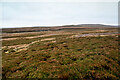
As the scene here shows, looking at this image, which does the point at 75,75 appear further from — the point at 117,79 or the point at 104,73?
the point at 117,79

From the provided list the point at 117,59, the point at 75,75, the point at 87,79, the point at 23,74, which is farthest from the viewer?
the point at 117,59

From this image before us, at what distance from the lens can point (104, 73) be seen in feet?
27.0

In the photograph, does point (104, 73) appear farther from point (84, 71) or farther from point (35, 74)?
point (35, 74)

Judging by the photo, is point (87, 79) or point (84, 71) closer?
point (87, 79)

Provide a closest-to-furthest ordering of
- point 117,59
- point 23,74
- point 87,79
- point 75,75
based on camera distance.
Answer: point 87,79 → point 75,75 → point 23,74 → point 117,59

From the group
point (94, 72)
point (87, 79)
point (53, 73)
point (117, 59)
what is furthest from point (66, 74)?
point (117, 59)

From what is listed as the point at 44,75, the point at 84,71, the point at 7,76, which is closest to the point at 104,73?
the point at 84,71

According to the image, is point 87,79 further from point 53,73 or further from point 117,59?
point 117,59

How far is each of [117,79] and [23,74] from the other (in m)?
10.3

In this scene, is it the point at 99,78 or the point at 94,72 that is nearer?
the point at 99,78

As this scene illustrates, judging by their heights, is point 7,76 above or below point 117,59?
below

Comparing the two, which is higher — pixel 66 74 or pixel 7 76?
pixel 66 74

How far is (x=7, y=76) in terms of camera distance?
29.3 ft

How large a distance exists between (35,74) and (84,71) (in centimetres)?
567
